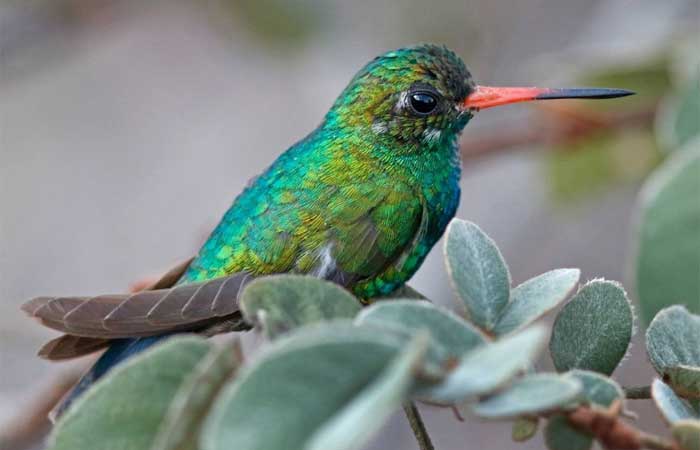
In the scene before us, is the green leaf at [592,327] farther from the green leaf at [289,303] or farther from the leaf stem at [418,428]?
the green leaf at [289,303]

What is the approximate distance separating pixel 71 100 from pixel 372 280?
5918mm

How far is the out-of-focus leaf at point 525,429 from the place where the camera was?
1.15 m

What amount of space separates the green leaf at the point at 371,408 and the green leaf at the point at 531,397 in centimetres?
14

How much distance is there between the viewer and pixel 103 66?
7664 mm

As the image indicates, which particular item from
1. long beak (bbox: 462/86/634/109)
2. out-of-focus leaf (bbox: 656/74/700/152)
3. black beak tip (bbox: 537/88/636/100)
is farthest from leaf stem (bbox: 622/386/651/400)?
out-of-focus leaf (bbox: 656/74/700/152)

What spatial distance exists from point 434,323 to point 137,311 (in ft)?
2.58

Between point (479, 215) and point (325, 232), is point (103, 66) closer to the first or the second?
point (479, 215)

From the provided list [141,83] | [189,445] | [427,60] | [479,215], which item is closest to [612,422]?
[189,445]

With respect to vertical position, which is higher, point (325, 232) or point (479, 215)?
point (325, 232)

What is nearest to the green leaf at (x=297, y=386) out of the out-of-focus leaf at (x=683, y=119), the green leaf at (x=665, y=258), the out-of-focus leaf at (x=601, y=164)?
the green leaf at (x=665, y=258)

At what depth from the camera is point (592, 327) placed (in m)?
1.31

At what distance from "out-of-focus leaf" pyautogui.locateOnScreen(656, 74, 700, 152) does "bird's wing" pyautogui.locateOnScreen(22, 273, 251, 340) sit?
1343 millimetres

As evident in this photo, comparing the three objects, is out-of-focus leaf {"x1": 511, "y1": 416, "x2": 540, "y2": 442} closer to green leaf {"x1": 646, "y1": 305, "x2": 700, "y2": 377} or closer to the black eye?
green leaf {"x1": 646, "y1": 305, "x2": 700, "y2": 377}

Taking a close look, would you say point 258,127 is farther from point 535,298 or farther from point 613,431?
point 613,431
